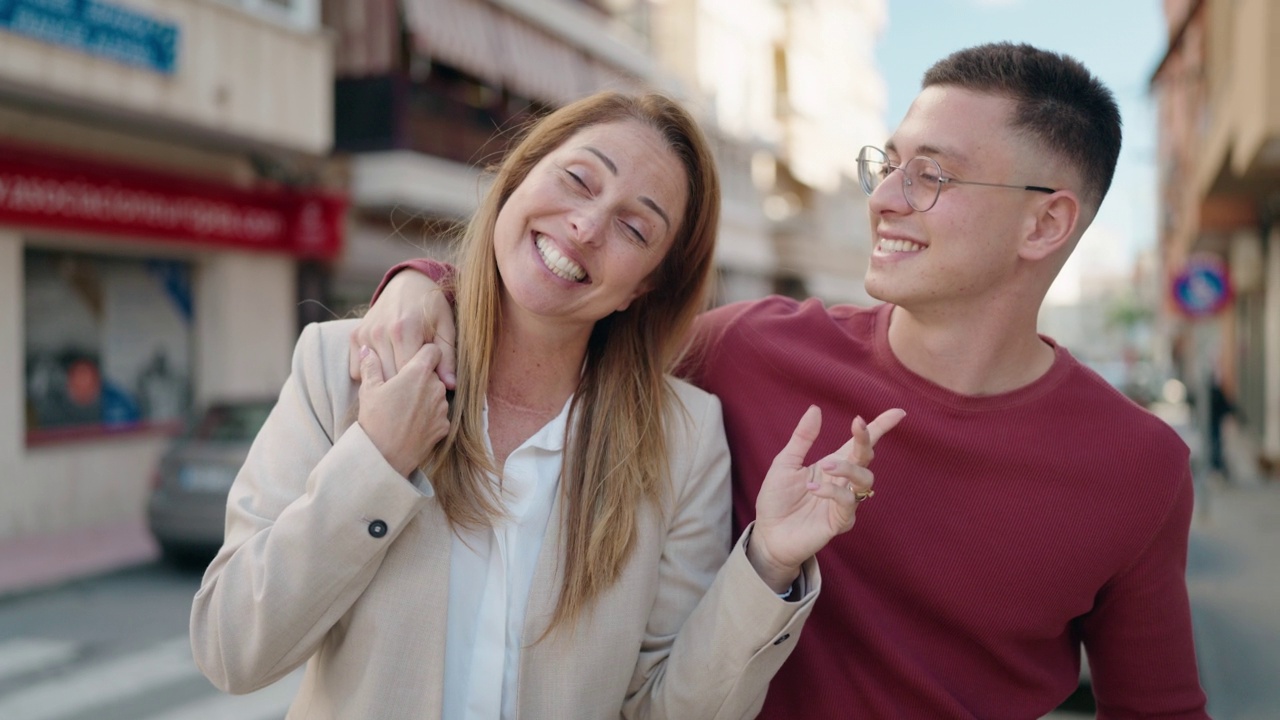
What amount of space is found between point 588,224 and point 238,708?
15.6 feet

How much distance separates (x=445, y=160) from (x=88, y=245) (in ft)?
16.6

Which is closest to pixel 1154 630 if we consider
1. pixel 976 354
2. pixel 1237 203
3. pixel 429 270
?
pixel 976 354

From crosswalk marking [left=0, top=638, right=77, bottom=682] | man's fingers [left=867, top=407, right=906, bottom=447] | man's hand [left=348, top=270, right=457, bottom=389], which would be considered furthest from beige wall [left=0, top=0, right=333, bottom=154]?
man's fingers [left=867, top=407, right=906, bottom=447]

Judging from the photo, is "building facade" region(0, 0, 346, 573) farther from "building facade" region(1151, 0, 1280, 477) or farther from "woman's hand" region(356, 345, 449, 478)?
"building facade" region(1151, 0, 1280, 477)

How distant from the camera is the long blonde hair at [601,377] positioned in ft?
7.20

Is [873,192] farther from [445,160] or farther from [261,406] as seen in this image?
[445,160]

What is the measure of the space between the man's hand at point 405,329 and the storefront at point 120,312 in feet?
31.7

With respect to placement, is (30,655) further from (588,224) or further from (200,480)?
(588,224)

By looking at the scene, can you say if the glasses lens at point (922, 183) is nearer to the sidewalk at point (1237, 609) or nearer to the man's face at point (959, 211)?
the man's face at point (959, 211)

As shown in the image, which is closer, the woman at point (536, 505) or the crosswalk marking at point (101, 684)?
the woman at point (536, 505)

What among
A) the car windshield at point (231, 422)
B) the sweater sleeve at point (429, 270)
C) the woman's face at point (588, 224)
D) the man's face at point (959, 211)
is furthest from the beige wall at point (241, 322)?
the man's face at point (959, 211)

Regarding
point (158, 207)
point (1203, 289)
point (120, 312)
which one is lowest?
point (120, 312)

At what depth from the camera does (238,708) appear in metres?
5.96

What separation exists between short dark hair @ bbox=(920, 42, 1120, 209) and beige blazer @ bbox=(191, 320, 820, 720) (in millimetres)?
1076
